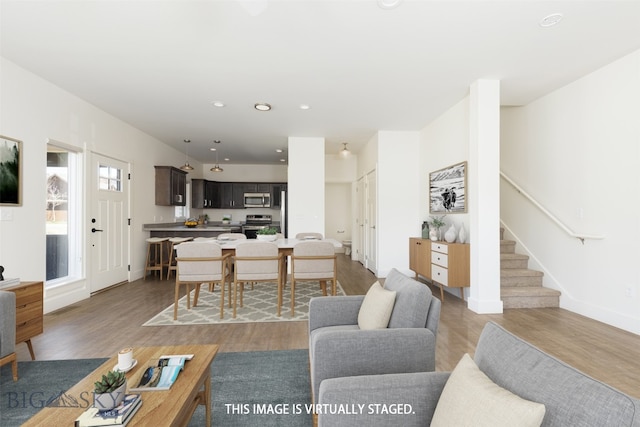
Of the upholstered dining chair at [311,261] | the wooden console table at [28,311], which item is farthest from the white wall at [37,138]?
the upholstered dining chair at [311,261]

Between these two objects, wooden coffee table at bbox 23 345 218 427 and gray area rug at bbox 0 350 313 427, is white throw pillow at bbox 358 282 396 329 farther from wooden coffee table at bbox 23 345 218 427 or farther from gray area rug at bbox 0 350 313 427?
wooden coffee table at bbox 23 345 218 427

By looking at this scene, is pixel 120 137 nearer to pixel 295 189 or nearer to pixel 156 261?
pixel 156 261

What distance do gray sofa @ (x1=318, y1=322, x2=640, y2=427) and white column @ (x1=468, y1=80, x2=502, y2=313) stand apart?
8.73 feet

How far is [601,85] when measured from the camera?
3115 mm

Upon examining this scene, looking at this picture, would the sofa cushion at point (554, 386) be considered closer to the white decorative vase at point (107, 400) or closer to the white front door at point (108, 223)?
the white decorative vase at point (107, 400)

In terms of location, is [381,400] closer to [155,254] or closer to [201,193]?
[155,254]

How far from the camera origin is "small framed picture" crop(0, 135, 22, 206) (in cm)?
283

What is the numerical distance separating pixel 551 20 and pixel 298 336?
3421 millimetres

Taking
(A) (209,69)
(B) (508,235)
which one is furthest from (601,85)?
(A) (209,69)

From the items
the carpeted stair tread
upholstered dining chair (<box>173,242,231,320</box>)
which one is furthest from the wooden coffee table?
the carpeted stair tread

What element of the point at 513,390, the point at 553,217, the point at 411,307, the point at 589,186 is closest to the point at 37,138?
the point at 411,307

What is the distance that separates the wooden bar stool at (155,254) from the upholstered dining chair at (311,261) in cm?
319

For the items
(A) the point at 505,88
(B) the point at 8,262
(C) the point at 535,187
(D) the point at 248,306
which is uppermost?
(A) the point at 505,88

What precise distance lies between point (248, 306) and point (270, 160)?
206 inches
